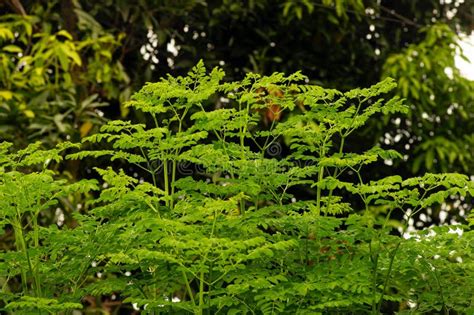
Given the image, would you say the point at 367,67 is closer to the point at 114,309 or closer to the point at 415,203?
the point at 114,309

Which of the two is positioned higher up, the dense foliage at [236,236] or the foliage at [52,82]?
the dense foliage at [236,236]

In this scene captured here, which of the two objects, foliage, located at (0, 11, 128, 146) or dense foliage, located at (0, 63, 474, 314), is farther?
foliage, located at (0, 11, 128, 146)

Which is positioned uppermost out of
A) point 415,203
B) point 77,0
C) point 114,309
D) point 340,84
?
point 415,203

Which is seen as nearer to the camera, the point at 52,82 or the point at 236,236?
the point at 236,236

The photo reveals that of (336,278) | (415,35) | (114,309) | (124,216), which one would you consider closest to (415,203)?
(336,278)

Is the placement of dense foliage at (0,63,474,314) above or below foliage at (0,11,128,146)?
above

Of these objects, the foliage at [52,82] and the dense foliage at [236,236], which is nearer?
the dense foliage at [236,236]

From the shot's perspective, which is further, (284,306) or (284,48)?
(284,48)

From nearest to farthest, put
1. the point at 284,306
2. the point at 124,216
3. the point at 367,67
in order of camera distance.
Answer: the point at 284,306
the point at 124,216
the point at 367,67

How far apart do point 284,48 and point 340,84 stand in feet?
1.19

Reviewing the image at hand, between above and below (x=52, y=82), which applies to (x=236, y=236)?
above

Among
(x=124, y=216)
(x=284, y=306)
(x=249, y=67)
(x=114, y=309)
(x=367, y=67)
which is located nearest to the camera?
(x=284, y=306)

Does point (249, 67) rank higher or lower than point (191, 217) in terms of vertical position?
lower

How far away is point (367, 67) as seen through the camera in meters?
5.55
